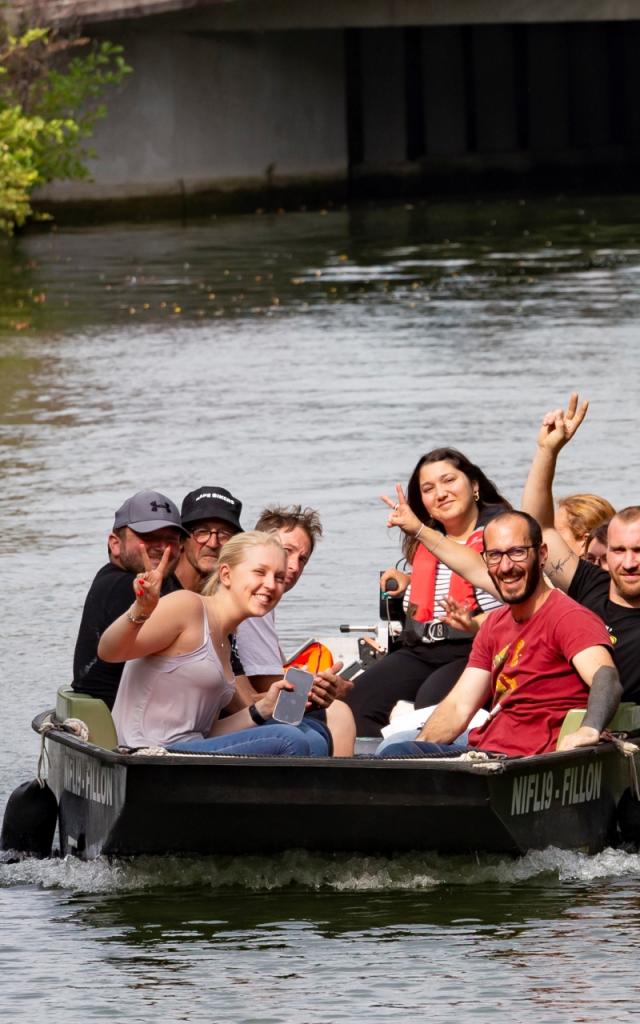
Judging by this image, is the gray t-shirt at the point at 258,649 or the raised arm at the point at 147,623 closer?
the raised arm at the point at 147,623

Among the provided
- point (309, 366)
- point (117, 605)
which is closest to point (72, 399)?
point (309, 366)

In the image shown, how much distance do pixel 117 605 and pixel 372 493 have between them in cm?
820

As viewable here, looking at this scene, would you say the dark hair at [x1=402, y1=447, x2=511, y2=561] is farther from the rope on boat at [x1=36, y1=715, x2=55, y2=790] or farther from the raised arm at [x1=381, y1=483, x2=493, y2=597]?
the rope on boat at [x1=36, y1=715, x2=55, y2=790]

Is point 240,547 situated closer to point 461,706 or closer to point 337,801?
point 337,801

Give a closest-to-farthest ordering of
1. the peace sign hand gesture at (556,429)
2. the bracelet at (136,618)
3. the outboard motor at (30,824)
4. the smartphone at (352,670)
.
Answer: the bracelet at (136,618) < the outboard motor at (30,824) < the peace sign hand gesture at (556,429) < the smartphone at (352,670)

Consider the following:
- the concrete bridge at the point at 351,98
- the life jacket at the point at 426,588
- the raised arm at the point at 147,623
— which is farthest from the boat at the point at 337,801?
the concrete bridge at the point at 351,98

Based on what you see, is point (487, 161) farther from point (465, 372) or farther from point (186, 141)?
point (465, 372)

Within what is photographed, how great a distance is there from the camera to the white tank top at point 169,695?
7957mm

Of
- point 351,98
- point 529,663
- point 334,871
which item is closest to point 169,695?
point 334,871

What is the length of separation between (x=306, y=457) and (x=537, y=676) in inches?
381

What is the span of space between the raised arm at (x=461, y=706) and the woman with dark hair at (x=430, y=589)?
77cm

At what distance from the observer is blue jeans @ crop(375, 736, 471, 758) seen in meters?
8.18

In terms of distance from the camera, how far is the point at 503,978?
7211 mm

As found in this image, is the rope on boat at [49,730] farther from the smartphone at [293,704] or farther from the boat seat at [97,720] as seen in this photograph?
the smartphone at [293,704]
